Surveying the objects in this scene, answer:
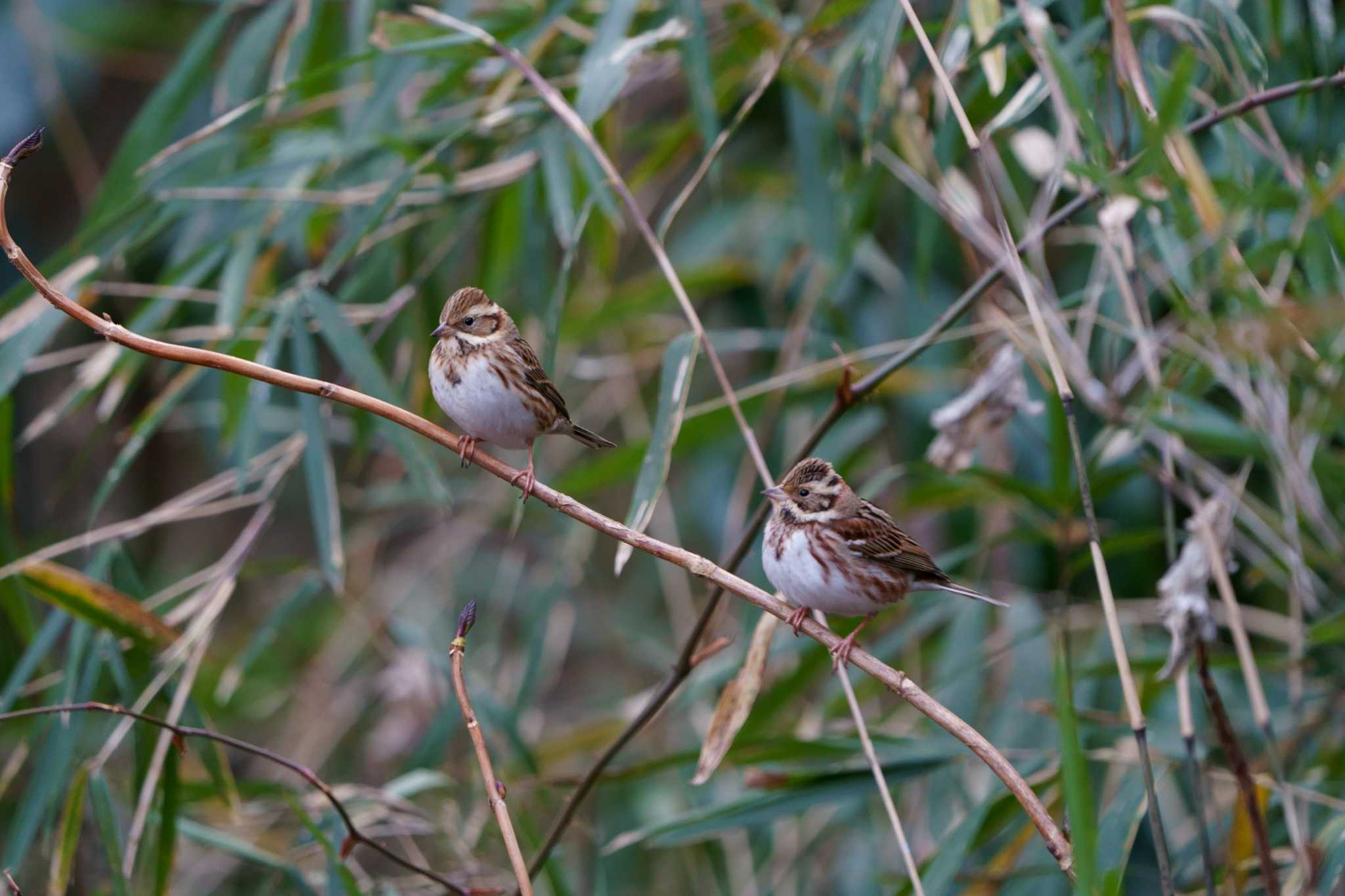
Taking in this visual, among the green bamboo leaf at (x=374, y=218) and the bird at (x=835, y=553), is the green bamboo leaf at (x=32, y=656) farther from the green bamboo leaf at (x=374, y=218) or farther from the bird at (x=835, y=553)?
the bird at (x=835, y=553)

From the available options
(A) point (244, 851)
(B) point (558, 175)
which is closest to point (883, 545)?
(B) point (558, 175)

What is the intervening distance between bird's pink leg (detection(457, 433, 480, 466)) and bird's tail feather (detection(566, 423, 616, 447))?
254mm

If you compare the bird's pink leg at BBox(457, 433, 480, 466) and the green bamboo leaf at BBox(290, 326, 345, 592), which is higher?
the bird's pink leg at BBox(457, 433, 480, 466)

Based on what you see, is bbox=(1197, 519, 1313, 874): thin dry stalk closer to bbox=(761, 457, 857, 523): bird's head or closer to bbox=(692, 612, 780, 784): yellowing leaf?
bbox=(761, 457, 857, 523): bird's head

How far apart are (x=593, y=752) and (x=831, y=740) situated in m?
2.26

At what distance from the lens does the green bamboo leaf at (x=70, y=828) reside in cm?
314

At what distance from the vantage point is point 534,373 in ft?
10.4

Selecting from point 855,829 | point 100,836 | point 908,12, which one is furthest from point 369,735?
point 908,12

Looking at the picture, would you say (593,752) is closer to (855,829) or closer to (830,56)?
(855,829)

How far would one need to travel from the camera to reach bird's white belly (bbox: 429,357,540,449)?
3047 mm

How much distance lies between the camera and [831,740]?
3477 millimetres

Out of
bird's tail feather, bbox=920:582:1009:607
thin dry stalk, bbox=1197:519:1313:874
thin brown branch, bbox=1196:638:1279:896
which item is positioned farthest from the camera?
bird's tail feather, bbox=920:582:1009:607

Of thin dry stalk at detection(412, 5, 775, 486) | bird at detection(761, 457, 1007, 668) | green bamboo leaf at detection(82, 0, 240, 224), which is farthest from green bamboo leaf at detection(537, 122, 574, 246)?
green bamboo leaf at detection(82, 0, 240, 224)

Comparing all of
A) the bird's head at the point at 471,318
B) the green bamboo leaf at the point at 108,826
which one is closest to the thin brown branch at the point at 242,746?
the green bamboo leaf at the point at 108,826
